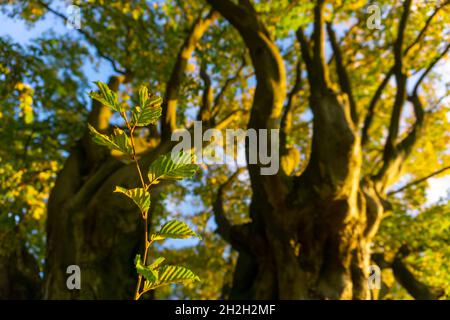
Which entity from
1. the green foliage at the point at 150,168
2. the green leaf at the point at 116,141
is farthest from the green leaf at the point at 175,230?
the green leaf at the point at 116,141

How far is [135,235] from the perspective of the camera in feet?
25.3

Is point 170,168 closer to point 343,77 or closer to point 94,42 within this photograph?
point 343,77

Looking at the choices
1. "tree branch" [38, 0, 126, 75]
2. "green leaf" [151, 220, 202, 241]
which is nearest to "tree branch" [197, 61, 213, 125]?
"tree branch" [38, 0, 126, 75]

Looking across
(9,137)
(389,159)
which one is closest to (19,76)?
(9,137)

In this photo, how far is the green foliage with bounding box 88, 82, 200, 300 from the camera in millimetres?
1118

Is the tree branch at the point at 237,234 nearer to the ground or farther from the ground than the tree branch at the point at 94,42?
nearer to the ground

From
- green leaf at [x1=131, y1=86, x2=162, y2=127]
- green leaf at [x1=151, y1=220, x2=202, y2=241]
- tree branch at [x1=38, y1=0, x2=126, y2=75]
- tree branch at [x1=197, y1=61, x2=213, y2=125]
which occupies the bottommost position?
green leaf at [x1=151, y1=220, x2=202, y2=241]

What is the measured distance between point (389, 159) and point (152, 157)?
14.6 ft

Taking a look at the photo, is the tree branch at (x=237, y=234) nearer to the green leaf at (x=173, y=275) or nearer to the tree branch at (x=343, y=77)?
the tree branch at (x=343, y=77)

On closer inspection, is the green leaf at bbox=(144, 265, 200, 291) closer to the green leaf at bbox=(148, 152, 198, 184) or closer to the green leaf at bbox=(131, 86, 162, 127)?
the green leaf at bbox=(148, 152, 198, 184)

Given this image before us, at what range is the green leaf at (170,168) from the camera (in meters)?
1.18

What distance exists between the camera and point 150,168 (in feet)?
3.97

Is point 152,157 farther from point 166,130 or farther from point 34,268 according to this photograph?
point 34,268

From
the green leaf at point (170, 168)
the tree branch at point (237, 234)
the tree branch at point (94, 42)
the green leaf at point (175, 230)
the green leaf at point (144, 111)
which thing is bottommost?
the green leaf at point (175, 230)
